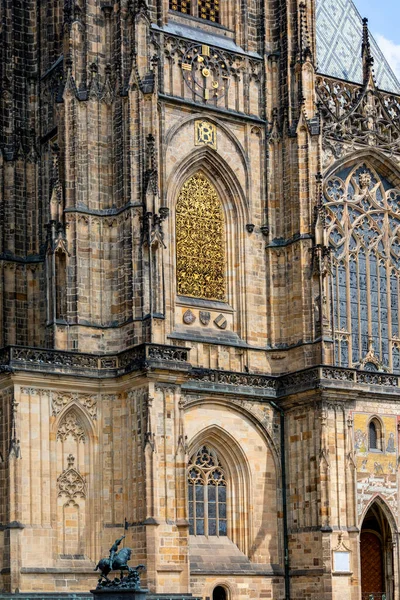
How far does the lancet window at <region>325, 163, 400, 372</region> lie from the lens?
42.9m

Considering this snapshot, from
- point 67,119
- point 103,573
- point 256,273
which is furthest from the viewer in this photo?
point 256,273

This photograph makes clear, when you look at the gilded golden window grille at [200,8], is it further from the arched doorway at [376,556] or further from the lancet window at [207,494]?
the arched doorway at [376,556]

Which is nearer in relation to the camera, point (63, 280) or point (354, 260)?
point (63, 280)

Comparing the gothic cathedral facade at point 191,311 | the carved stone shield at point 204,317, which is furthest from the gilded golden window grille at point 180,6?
the carved stone shield at point 204,317

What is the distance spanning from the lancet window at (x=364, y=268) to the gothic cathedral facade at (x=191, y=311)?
0.31ft

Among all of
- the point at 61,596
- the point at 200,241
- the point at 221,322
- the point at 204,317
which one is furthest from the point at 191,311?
the point at 61,596

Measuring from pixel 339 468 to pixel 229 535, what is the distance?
11.8ft

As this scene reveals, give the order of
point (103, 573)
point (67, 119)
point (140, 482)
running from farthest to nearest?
point (67, 119) → point (140, 482) → point (103, 573)

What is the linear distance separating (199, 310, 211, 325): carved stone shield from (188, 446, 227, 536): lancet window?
354cm

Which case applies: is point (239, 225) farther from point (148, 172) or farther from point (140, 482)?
point (140, 482)

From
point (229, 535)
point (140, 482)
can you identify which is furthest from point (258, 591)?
point (140, 482)

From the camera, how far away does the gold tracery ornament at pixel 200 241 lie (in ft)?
132

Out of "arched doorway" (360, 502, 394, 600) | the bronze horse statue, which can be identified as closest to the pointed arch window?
"arched doorway" (360, 502, 394, 600)

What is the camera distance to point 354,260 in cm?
4359
